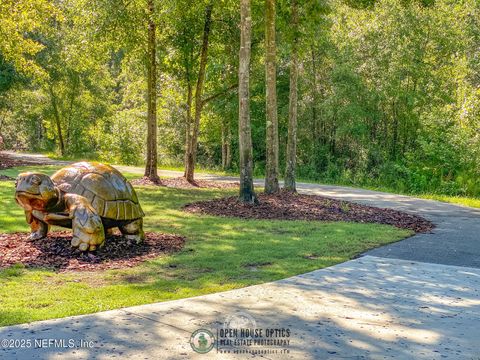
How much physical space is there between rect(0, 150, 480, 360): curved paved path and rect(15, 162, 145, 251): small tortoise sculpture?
2933 mm

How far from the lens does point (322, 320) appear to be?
5.20m

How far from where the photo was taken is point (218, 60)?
22.6 m

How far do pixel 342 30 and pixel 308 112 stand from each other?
4382mm

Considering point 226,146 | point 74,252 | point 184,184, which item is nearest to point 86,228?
point 74,252

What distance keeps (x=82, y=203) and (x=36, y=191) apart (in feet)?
2.29

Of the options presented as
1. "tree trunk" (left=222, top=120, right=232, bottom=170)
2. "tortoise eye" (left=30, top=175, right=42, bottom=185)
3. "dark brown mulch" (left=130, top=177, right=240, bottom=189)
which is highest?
"tree trunk" (left=222, top=120, right=232, bottom=170)

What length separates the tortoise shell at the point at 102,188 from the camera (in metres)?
8.44

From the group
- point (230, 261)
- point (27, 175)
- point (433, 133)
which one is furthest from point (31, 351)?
point (433, 133)

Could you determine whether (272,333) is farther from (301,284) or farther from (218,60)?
(218,60)

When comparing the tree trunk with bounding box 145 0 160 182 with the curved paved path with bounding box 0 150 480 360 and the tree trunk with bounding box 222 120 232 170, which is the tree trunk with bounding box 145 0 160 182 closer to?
the tree trunk with bounding box 222 120 232 170

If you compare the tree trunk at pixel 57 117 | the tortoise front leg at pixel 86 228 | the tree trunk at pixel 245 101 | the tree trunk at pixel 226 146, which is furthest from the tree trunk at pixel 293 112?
the tree trunk at pixel 57 117

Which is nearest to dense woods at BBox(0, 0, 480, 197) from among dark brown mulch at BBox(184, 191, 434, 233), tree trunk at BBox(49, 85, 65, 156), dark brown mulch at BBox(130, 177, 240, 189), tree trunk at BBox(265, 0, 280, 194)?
tree trunk at BBox(265, 0, 280, 194)

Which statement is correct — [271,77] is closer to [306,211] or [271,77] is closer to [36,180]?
[306,211]

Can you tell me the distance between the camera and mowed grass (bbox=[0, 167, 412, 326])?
18.5ft
